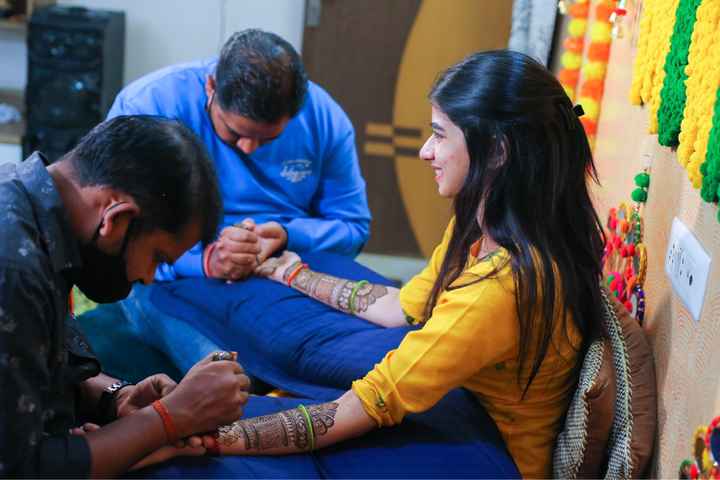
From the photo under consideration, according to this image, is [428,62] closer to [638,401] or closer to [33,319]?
[638,401]

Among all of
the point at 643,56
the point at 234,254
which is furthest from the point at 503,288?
the point at 234,254

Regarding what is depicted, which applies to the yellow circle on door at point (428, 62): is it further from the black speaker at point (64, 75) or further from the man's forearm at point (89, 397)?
the man's forearm at point (89, 397)

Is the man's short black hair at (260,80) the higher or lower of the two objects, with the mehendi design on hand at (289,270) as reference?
higher

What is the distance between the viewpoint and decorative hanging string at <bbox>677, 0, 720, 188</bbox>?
155 cm

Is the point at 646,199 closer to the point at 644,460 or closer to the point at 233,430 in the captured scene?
the point at 644,460

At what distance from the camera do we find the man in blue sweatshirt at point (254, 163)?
7.95 feet

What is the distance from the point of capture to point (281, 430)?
169 centimetres

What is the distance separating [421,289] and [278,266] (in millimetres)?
514

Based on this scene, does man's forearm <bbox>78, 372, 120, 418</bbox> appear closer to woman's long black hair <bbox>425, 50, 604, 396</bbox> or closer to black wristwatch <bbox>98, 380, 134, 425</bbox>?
black wristwatch <bbox>98, 380, 134, 425</bbox>

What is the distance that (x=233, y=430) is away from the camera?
1.66m

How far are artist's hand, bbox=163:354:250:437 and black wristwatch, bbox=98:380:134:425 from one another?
226mm

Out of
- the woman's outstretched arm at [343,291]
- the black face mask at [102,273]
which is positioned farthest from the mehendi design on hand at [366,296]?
the black face mask at [102,273]

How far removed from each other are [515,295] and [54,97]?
300 cm

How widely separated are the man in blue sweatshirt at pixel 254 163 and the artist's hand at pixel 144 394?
0.57 m
